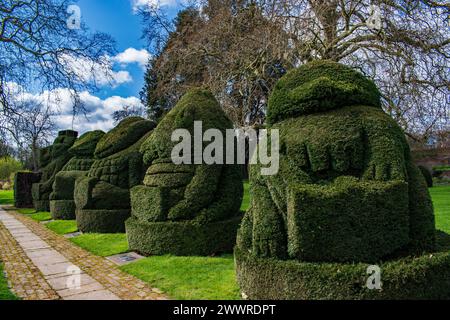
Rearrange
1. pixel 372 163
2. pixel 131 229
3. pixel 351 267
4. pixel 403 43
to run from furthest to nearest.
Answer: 1. pixel 403 43
2. pixel 131 229
3. pixel 372 163
4. pixel 351 267

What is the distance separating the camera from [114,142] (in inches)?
415

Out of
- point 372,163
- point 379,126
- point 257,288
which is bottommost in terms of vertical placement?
Answer: point 257,288

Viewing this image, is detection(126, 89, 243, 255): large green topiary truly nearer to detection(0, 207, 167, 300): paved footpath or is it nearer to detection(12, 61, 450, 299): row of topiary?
detection(0, 207, 167, 300): paved footpath

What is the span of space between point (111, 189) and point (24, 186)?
14343mm

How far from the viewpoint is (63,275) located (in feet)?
20.1

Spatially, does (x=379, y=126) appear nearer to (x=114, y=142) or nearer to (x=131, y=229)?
(x=131, y=229)

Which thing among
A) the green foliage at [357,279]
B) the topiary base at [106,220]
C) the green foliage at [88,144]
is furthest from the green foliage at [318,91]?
the green foliage at [88,144]

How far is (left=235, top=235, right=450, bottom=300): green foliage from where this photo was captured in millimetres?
3514

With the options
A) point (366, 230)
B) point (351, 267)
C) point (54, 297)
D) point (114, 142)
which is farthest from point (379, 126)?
point (114, 142)

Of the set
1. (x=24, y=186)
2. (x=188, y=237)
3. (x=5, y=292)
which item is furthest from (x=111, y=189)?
(x=24, y=186)

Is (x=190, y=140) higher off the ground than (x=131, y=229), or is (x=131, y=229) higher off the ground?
(x=190, y=140)

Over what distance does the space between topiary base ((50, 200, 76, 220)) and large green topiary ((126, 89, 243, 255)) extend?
6.95m

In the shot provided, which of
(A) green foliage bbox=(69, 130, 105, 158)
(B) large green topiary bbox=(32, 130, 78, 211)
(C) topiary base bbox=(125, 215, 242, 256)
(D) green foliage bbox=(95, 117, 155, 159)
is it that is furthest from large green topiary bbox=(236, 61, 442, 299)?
(B) large green topiary bbox=(32, 130, 78, 211)

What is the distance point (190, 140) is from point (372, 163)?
14.0ft
